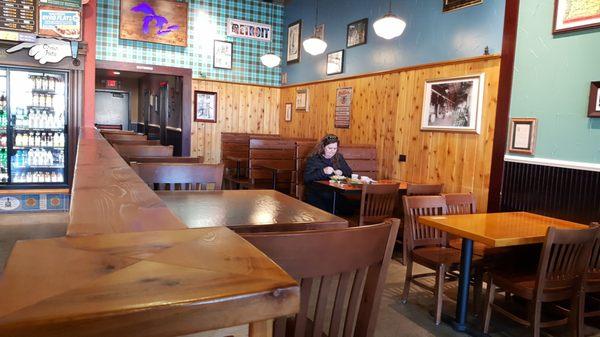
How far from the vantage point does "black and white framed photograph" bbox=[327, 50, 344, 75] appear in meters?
6.75

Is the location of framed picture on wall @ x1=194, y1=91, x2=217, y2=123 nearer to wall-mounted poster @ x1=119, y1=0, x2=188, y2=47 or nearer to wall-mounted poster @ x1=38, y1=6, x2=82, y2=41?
wall-mounted poster @ x1=119, y1=0, x2=188, y2=47

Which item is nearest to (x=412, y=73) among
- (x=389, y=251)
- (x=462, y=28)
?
(x=462, y=28)

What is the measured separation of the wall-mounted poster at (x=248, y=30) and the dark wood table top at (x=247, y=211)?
21.0ft

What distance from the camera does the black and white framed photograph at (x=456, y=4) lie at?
4.49 metres

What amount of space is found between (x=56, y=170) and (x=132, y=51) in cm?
247

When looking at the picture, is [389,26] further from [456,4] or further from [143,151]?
[143,151]

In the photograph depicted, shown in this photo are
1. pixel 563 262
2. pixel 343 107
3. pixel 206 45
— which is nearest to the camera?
pixel 563 262

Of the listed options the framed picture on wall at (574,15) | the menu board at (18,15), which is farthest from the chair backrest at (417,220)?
the menu board at (18,15)

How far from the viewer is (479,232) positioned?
273 cm

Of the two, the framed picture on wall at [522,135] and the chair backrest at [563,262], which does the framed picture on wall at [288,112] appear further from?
the chair backrest at [563,262]

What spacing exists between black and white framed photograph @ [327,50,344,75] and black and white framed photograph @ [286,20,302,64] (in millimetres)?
1148

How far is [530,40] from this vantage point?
153 inches

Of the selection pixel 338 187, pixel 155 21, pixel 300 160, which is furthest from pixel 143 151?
pixel 155 21

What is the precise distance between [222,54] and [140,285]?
26.6 ft
